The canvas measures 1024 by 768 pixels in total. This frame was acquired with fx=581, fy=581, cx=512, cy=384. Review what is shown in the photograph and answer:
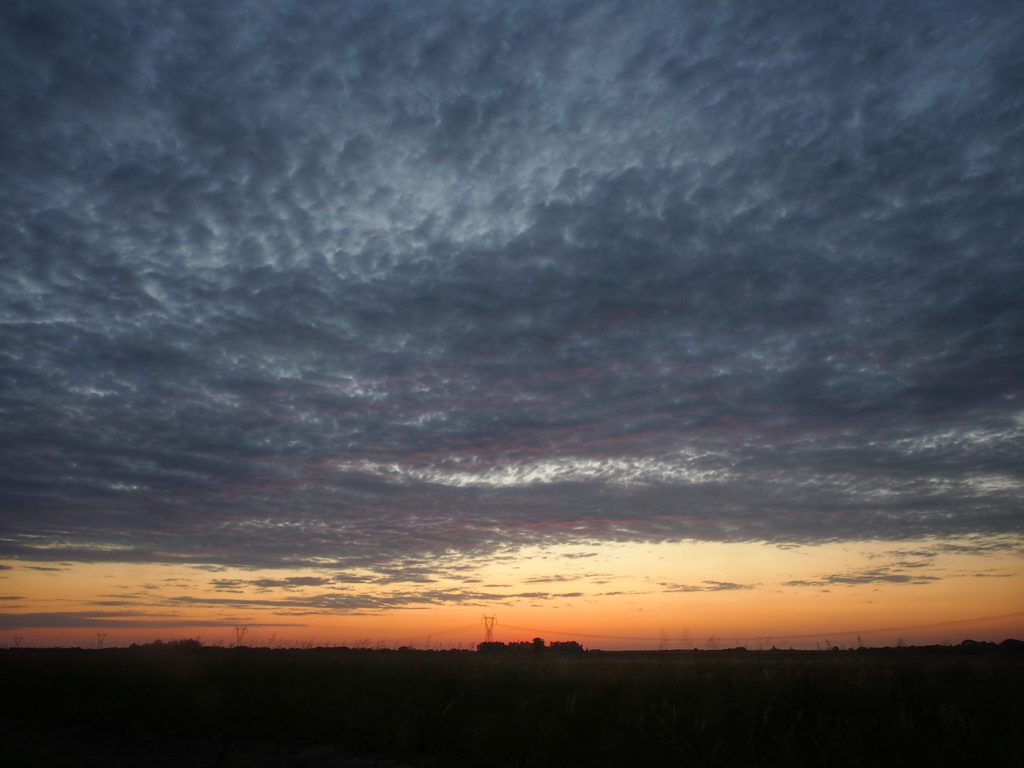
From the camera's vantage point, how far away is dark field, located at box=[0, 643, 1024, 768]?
10523 millimetres

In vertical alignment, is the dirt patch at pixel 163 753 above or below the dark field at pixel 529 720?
below

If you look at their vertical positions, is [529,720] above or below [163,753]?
above

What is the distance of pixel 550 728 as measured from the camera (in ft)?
39.9

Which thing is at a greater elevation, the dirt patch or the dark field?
the dark field

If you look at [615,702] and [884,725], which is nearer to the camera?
[884,725]

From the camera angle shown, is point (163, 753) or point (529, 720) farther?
point (529, 720)

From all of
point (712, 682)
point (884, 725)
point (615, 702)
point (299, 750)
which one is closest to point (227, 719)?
point (299, 750)

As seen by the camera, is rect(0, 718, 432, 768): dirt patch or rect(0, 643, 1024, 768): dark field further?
rect(0, 718, 432, 768): dirt patch

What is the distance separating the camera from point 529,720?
42.1 feet

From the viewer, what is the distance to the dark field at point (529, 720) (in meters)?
10.5

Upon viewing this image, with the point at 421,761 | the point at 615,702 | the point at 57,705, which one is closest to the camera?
the point at 421,761

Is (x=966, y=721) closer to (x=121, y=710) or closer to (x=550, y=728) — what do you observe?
(x=550, y=728)

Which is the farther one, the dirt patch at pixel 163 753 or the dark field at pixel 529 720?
the dirt patch at pixel 163 753

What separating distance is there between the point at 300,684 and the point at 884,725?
51.3ft
